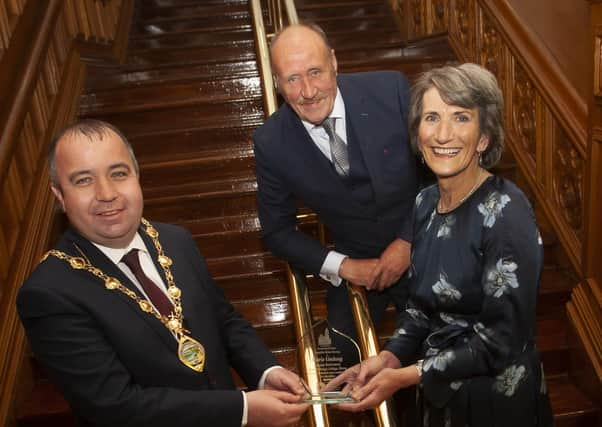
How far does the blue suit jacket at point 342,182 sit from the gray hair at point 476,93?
23.6 inches

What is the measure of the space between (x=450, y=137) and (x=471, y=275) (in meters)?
0.37

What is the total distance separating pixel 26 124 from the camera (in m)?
3.69

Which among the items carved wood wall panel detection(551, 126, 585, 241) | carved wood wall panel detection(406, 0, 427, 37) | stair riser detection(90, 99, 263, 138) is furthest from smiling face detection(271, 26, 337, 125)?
carved wood wall panel detection(406, 0, 427, 37)

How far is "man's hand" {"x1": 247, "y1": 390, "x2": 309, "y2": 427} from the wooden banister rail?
1611mm

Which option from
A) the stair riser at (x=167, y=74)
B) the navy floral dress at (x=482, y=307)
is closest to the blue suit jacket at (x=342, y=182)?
the navy floral dress at (x=482, y=307)

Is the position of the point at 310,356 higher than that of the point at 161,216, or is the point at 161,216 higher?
the point at 161,216

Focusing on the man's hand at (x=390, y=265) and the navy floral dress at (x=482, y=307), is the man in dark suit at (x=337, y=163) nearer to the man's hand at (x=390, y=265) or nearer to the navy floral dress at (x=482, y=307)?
the man's hand at (x=390, y=265)

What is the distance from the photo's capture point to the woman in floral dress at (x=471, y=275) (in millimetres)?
1595

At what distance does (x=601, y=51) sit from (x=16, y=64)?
312 centimetres

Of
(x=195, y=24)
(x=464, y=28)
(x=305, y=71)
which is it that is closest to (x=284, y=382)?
(x=305, y=71)

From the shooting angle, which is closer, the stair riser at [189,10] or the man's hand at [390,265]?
the man's hand at [390,265]

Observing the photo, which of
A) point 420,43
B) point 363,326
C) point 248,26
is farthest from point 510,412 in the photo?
point 248,26

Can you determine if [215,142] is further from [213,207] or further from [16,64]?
[16,64]

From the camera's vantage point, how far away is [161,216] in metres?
4.02
